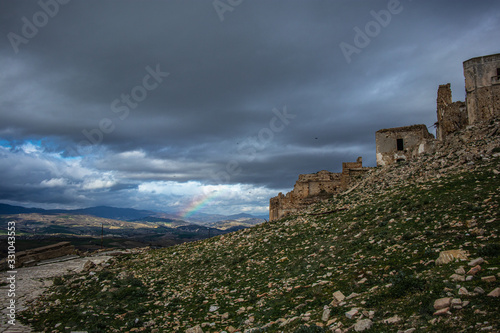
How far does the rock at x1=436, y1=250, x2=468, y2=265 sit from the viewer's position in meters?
8.57

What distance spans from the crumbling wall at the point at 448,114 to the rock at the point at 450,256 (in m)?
24.4

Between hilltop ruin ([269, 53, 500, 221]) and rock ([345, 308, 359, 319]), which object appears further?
hilltop ruin ([269, 53, 500, 221])

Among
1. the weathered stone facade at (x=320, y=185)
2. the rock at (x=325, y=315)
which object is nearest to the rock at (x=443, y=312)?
the rock at (x=325, y=315)

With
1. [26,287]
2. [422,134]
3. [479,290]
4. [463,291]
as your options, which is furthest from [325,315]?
[422,134]

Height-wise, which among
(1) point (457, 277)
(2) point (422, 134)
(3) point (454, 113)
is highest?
(3) point (454, 113)

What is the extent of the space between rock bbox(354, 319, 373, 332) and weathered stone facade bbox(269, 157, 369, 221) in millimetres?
26715

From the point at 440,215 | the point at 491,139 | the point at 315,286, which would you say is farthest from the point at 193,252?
→ the point at 491,139

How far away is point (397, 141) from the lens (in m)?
32.1

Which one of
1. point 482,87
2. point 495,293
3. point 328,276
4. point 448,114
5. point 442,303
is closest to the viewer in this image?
point 495,293

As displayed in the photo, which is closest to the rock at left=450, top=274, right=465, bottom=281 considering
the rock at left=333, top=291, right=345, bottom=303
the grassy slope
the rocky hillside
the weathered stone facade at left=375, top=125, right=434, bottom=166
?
the rocky hillside

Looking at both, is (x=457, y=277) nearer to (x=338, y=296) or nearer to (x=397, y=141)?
(x=338, y=296)

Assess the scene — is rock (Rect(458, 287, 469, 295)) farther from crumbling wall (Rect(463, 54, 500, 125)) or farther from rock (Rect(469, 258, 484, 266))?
crumbling wall (Rect(463, 54, 500, 125))

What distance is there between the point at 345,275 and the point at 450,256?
129 inches

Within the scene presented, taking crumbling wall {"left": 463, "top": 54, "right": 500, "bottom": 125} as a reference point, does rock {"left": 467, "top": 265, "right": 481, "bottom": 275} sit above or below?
below
